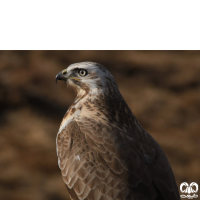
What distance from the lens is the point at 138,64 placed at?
26.0ft

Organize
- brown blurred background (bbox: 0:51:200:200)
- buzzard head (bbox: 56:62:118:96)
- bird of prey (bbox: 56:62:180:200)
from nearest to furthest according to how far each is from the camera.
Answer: bird of prey (bbox: 56:62:180:200)
buzzard head (bbox: 56:62:118:96)
brown blurred background (bbox: 0:51:200:200)

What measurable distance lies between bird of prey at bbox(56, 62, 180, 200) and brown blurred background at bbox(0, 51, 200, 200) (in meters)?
4.25

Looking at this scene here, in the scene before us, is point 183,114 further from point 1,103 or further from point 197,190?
point 1,103

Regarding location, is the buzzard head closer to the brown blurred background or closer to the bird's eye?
the bird's eye

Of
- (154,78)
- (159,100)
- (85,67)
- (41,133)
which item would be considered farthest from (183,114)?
(85,67)

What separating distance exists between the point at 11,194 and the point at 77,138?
469 centimetres

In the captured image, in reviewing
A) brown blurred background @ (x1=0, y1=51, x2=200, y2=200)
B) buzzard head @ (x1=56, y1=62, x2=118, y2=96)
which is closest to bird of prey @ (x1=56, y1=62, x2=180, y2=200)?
buzzard head @ (x1=56, y1=62, x2=118, y2=96)

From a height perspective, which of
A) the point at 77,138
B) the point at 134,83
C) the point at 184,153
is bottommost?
the point at 184,153

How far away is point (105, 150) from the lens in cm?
239

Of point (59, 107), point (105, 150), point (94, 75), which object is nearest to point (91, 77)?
point (94, 75)

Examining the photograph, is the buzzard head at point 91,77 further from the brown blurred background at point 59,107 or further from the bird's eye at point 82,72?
the brown blurred background at point 59,107

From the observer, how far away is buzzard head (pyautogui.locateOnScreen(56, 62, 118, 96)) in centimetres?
269

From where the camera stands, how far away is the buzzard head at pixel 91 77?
8.83ft

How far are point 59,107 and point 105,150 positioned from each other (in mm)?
5101
